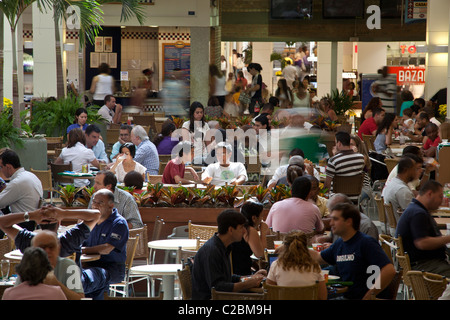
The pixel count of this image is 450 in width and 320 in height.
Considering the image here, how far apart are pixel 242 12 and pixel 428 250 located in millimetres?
18706

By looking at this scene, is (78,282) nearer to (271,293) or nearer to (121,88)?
(271,293)

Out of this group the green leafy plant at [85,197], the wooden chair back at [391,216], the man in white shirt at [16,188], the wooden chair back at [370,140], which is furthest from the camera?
the wooden chair back at [370,140]

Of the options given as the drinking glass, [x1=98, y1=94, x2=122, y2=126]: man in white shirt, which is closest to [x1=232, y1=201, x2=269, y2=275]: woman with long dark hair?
the drinking glass

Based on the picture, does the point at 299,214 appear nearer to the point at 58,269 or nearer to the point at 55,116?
the point at 58,269

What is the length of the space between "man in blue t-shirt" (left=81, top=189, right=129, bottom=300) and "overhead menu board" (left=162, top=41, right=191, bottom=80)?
61.6 ft

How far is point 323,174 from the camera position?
1061 cm

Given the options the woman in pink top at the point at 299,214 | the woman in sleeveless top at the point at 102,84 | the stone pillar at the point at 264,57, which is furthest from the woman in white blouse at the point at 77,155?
the stone pillar at the point at 264,57

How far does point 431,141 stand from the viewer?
12250mm

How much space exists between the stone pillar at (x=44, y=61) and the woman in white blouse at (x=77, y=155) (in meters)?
6.86

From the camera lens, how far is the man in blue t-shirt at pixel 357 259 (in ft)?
17.4

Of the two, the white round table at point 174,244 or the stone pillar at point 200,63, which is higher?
the stone pillar at point 200,63

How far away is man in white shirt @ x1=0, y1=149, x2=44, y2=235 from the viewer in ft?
25.4

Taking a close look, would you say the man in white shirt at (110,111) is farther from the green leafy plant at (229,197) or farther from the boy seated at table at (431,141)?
the green leafy plant at (229,197)

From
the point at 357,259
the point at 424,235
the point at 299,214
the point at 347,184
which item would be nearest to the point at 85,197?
the point at 299,214
